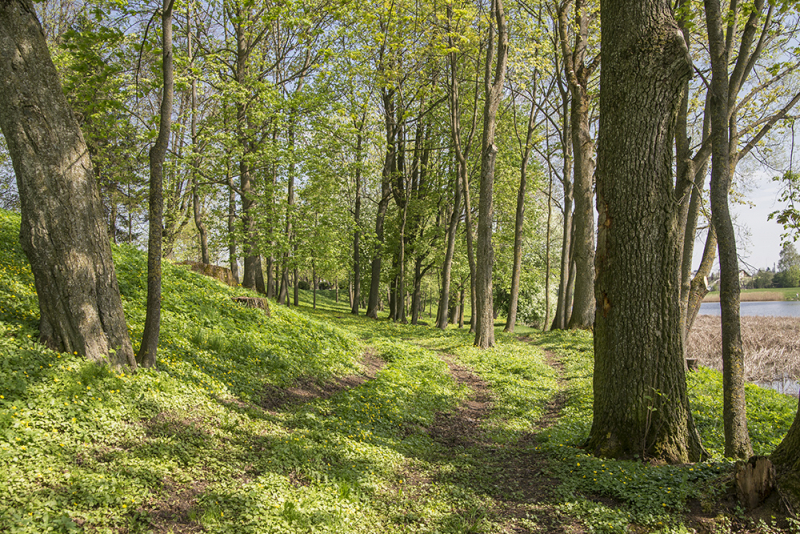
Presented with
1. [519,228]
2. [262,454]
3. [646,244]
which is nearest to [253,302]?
[262,454]

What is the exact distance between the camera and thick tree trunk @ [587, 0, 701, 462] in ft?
17.5

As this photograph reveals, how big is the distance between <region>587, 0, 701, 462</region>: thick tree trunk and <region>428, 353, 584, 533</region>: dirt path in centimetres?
104

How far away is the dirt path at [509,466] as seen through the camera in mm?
4430

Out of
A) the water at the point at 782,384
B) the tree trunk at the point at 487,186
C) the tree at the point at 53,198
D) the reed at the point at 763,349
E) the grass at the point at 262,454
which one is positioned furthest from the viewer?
the reed at the point at 763,349

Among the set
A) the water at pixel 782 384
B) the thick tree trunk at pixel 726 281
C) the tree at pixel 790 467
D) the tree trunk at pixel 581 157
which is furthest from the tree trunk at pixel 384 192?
the tree at pixel 790 467

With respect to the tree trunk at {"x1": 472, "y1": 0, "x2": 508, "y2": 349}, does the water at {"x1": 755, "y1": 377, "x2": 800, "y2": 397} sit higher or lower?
lower

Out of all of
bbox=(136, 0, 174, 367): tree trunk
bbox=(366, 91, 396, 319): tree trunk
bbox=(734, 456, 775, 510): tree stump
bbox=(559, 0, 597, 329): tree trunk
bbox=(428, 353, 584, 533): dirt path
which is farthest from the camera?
bbox=(366, 91, 396, 319): tree trunk

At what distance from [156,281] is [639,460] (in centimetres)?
678

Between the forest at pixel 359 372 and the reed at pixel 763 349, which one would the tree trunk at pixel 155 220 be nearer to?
the forest at pixel 359 372

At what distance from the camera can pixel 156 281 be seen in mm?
6203

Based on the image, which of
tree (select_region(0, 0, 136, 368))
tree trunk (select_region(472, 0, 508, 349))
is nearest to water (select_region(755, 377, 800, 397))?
tree trunk (select_region(472, 0, 508, 349))

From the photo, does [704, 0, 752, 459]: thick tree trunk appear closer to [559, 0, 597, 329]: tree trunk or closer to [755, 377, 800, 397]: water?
[559, 0, 597, 329]: tree trunk

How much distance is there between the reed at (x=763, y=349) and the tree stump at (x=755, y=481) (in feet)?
40.4

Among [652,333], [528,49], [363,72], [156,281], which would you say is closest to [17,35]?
[156,281]
